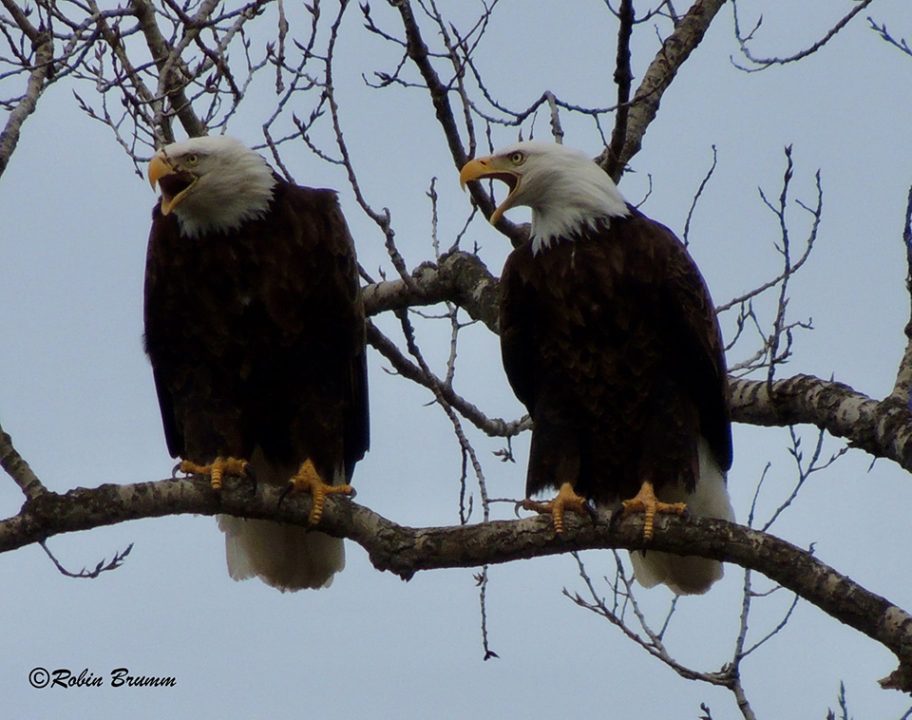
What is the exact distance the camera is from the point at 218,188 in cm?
536

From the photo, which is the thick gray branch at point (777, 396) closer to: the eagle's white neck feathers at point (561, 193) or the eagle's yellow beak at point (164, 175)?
the eagle's white neck feathers at point (561, 193)

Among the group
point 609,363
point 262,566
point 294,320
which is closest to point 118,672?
point 262,566

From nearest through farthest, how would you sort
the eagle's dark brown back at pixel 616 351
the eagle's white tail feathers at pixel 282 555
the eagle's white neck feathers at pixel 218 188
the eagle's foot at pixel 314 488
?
1. the eagle's foot at pixel 314 488
2. the eagle's dark brown back at pixel 616 351
3. the eagle's white neck feathers at pixel 218 188
4. the eagle's white tail feathers at pixel 282 555

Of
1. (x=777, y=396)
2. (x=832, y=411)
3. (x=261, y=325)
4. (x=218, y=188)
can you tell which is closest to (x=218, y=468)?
(x=261, y=325)

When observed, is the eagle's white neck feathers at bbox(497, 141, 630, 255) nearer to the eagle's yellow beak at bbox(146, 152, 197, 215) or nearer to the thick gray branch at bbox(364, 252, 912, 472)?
the thick gray branch at bbox(364, 252, 912, 472)

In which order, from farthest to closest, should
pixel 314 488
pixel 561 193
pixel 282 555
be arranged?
1. pixel 282 555
2. pixel 561 193
3. pixel 314 488

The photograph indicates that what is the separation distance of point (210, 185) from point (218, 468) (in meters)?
1.07

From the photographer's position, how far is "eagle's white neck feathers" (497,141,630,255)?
5.45 meters

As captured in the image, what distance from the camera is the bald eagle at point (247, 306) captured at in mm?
5348

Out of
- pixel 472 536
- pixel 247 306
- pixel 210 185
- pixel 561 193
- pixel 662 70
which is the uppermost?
pixel 662 70

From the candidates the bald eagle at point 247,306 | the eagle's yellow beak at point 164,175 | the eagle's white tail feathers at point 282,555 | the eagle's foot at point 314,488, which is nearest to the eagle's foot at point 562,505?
the eagle's foot at point 314,488

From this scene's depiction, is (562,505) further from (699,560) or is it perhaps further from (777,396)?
(699,560)

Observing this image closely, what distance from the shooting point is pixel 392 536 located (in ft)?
14.3

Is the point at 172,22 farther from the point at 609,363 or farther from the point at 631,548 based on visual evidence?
the point at 631,548
